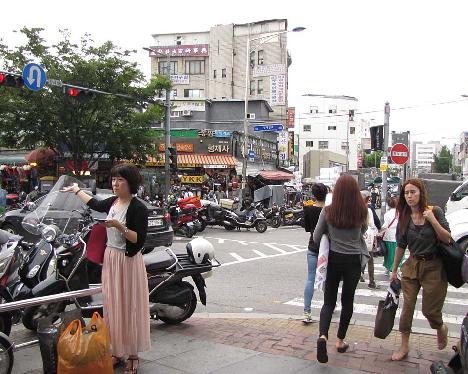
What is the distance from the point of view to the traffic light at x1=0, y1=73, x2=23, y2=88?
1360 cm

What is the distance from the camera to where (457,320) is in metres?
6.87

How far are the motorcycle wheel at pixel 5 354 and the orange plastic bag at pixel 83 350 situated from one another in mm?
664

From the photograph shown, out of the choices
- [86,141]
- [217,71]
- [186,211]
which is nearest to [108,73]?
[86,141]

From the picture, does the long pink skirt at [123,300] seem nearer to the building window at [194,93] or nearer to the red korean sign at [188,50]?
the building window at [194,93]

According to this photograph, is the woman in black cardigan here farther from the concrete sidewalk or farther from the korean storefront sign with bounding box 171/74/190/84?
the korean storefront sign with bounding box 171/74/190/84

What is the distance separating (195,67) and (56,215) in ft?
171

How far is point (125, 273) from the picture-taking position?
4.27 m

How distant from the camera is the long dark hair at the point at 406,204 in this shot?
4.71 metres

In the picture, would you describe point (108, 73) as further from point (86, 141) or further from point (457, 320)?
point (457, 320)

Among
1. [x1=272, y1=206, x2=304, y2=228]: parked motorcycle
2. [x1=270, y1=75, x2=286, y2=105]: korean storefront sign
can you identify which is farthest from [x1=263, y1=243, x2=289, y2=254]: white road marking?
[x1=270, y1=75, x2=286, y2=105]: korean storefront sign

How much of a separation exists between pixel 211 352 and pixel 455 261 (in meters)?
2.43

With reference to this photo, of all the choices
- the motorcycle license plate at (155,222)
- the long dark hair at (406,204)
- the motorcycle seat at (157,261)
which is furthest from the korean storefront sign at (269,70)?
the long dark hair at (406,204)

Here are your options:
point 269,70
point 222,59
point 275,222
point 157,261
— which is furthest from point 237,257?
point 222,59

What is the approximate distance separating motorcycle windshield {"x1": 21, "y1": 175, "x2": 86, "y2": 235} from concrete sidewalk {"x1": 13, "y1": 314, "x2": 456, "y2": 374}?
53.0 inches
